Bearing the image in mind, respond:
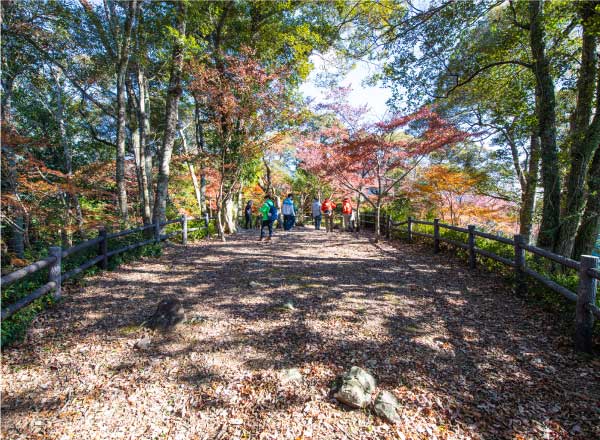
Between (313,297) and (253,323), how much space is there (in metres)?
1.21

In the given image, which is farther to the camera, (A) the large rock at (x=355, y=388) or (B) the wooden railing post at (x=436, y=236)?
(B) the wooden railing post at (x=436, y=236)

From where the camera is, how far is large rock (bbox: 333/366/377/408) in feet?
7.31

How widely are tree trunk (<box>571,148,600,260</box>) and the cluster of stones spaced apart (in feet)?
18.6

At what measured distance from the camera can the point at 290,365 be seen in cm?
273

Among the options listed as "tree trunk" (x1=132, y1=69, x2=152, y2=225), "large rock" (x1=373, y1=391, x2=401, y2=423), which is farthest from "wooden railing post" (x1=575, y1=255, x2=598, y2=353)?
"tree trunk" (x1=132, y1=69, x2=152, y2=225)

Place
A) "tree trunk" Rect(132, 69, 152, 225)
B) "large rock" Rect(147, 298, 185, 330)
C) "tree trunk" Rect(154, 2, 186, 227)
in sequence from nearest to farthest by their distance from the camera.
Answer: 1. "large rock" Rect(147, 298, 185, 330)
2. "tree trunk" Rect(154, 2, 186, 227)
3. "tree trunk" Rect(132, 69, 152, 225)

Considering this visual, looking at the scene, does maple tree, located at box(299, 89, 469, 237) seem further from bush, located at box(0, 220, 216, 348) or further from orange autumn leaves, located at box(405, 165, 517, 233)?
bush, located at box(0, 220, 216, 348)

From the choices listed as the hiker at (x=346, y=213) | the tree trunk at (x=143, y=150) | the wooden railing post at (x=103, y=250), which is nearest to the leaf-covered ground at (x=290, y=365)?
the wooden railing post at (x=103, y=250)

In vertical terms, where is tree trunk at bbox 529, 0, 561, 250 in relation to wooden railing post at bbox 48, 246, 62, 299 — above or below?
above

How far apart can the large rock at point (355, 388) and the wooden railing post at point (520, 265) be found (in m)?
3.66

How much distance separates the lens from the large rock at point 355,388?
2.23 meters

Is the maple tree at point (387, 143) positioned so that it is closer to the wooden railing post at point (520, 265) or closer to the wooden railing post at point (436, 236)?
the wooden railing post at point (436, 236)

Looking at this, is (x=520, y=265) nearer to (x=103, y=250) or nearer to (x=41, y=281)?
(x=103, y=250)

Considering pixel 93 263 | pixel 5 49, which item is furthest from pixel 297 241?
pixel 5 49
